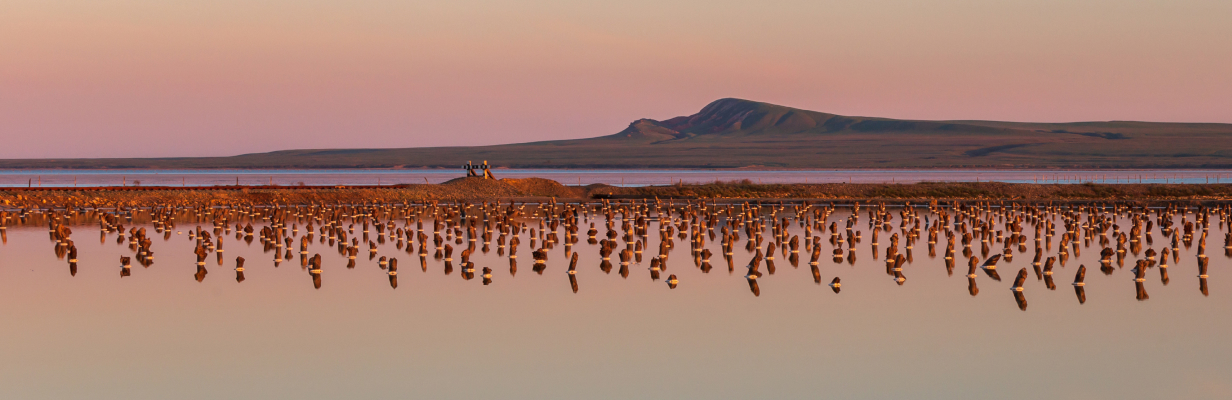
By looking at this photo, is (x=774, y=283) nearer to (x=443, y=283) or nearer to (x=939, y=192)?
(x=443, y=283)

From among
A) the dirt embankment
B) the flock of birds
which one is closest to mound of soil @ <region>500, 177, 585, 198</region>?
the dirt embankment

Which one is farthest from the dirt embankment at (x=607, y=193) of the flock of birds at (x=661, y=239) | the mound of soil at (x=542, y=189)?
the flock of birds at (x=661, y=239)

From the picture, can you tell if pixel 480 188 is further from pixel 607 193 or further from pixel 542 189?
pixel 607 193

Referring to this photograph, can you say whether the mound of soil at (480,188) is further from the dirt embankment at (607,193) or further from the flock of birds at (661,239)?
the flock of birds at (661,239)

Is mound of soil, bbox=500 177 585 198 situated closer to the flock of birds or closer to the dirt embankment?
the dirt embankment

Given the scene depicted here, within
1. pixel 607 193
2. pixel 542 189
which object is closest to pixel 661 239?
pixel 607 193

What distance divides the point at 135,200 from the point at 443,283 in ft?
146

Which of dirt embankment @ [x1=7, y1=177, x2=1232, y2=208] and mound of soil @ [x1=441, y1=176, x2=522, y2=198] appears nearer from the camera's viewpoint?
dirt embankment @ [x1=7, y1=177, x2=1232, y2=208]

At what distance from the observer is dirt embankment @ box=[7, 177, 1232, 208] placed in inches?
2638

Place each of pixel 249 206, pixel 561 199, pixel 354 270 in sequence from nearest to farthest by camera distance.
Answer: pixel 354 270 → pixel 249 206 → pixel 561 199

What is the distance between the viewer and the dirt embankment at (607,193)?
6700cm

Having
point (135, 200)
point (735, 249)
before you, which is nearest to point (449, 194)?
point (135, 200)

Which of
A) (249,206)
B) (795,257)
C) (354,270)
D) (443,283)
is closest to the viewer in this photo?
(443,283)

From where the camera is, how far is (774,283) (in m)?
27.9
